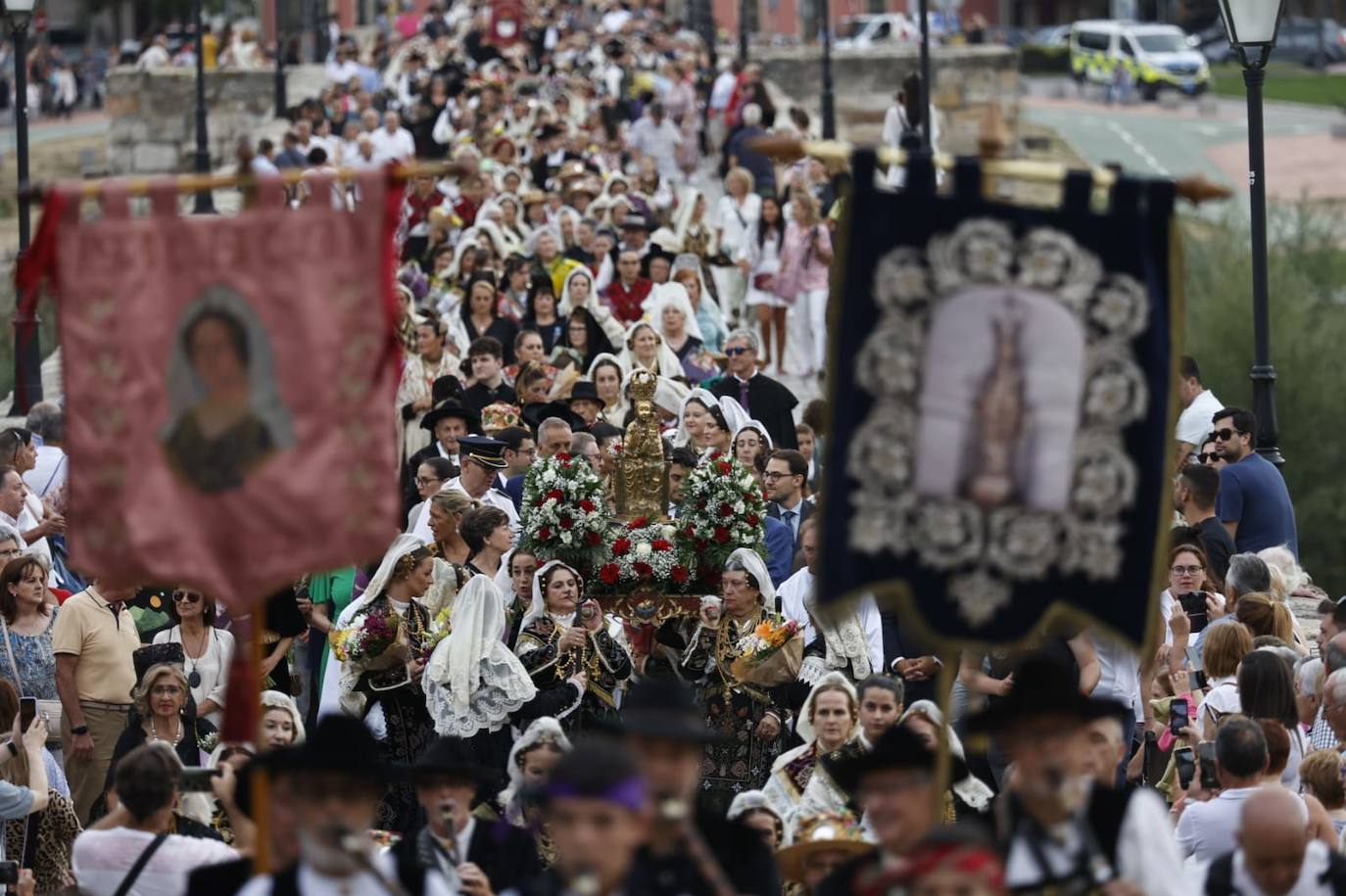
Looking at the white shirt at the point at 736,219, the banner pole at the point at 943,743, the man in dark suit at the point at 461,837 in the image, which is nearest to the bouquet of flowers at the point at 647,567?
the man in dark suit at the point at 461,837

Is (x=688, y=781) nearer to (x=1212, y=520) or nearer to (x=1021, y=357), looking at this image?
(x=1021, y=357)

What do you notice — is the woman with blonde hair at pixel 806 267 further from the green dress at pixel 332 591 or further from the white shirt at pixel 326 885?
the white shirt at pixel 326 885

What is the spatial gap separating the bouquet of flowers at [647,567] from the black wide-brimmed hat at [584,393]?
11.5 ft

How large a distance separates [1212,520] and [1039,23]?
94.2 meters

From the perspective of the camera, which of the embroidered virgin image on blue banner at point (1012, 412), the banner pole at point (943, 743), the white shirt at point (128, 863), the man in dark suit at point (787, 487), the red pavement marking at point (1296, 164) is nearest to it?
the banner pole at point (943, 743)

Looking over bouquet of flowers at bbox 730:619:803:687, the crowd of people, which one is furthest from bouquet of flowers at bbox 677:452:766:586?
bouquet of flowers at bbox 730:619:803:687

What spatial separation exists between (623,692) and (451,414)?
141 inches

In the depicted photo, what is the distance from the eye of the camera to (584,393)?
17.2 meters

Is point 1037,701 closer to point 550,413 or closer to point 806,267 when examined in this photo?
point 550,413

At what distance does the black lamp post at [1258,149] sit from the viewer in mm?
16953

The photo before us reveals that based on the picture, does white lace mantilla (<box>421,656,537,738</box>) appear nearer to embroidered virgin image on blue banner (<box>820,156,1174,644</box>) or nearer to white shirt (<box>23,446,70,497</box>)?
white shirt (<box>23,446,70,497</box>)

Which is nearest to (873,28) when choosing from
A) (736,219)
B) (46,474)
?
(736,219)

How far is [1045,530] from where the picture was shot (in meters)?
7.77

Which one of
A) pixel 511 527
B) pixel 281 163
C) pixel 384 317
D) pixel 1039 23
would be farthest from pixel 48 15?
pixel 384 317
